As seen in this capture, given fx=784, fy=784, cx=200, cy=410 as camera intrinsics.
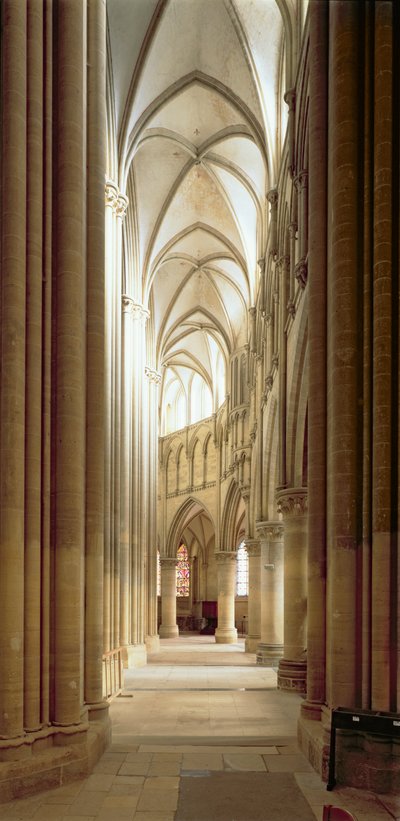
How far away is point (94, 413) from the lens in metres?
9.69

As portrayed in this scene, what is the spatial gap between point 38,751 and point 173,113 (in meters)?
19.3

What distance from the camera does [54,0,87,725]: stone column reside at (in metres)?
8.37

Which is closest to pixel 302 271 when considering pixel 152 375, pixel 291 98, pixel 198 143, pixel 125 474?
pixel 291 98

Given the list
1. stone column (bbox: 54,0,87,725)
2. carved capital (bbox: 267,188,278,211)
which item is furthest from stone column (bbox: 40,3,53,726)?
carved capital (bbox: 267,188,278,211)

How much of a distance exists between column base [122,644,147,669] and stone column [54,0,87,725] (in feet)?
42.3

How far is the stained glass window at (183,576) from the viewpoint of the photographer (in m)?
46.4

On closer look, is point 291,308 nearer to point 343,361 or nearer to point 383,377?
point 343,361

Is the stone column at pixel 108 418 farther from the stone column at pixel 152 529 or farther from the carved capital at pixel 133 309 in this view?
the stone column at pixel 152 529

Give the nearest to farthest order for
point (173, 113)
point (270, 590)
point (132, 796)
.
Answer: point (132, 796) → point (270, 590) → point (173, 113)

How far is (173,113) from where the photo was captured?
2295 centimetres

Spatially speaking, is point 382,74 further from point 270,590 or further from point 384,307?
point 270,590

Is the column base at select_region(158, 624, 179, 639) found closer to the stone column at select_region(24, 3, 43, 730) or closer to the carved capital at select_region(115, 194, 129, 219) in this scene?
the carved capital at select_region(115, 194, 129, 219)

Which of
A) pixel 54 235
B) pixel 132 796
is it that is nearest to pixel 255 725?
pixel 132 796

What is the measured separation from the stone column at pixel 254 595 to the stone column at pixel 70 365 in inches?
681
